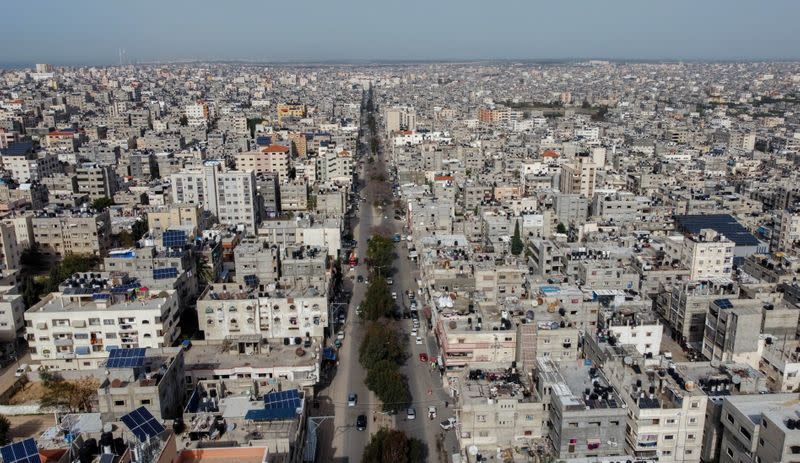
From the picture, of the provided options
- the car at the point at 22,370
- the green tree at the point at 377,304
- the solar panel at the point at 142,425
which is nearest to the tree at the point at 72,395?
the car at the point at 22,370

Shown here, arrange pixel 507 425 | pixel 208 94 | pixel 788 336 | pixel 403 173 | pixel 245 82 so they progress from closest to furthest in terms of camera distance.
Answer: pixel 507 425 < pixel 788 336 < pixel 403 173 < pixel 208 94 < pixel 245 82

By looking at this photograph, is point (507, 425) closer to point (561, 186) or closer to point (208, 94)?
point (561, 186)

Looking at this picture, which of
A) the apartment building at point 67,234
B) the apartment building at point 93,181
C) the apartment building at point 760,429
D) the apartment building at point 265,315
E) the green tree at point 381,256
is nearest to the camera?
the apartment building at point 760,429

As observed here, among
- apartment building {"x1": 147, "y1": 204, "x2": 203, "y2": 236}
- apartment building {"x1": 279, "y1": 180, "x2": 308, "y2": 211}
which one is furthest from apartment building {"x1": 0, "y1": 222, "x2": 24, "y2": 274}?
apartment building {"x1": 279, "y1": 180, "x2": 308, "y2": 211}

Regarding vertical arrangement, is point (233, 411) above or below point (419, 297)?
above

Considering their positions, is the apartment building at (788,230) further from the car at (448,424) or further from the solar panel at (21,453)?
the solar panel at (21,453)

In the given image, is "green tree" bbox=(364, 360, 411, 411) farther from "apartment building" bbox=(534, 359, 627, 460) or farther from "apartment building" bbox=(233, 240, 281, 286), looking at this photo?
"apartment building" bbox=(233, 240, 281, 286)

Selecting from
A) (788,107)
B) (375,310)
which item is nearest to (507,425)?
(375,310)
